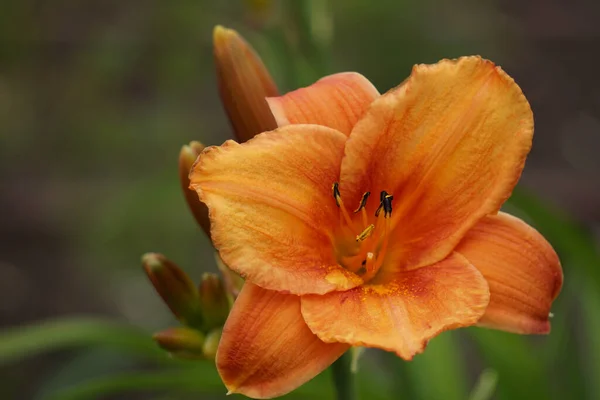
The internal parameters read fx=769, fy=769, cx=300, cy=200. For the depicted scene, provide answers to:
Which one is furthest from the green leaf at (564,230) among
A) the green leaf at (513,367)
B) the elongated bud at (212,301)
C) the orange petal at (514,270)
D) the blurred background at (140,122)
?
the blurred background at (140,122)

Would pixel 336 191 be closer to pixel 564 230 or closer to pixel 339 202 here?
pixel 339 202

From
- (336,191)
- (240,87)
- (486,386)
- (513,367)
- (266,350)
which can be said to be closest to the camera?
(266,350)

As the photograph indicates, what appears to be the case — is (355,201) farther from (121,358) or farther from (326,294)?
(121,358)

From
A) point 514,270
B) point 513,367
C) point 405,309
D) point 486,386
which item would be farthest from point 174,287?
point 513,367

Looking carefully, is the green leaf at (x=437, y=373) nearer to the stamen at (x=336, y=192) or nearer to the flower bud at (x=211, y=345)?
the flower bud at (x=211, y=345)

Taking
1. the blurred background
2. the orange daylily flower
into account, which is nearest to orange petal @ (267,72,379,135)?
the orange daylily flower

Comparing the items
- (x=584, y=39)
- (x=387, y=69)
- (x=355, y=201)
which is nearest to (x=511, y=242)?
(x=355, y=201)
